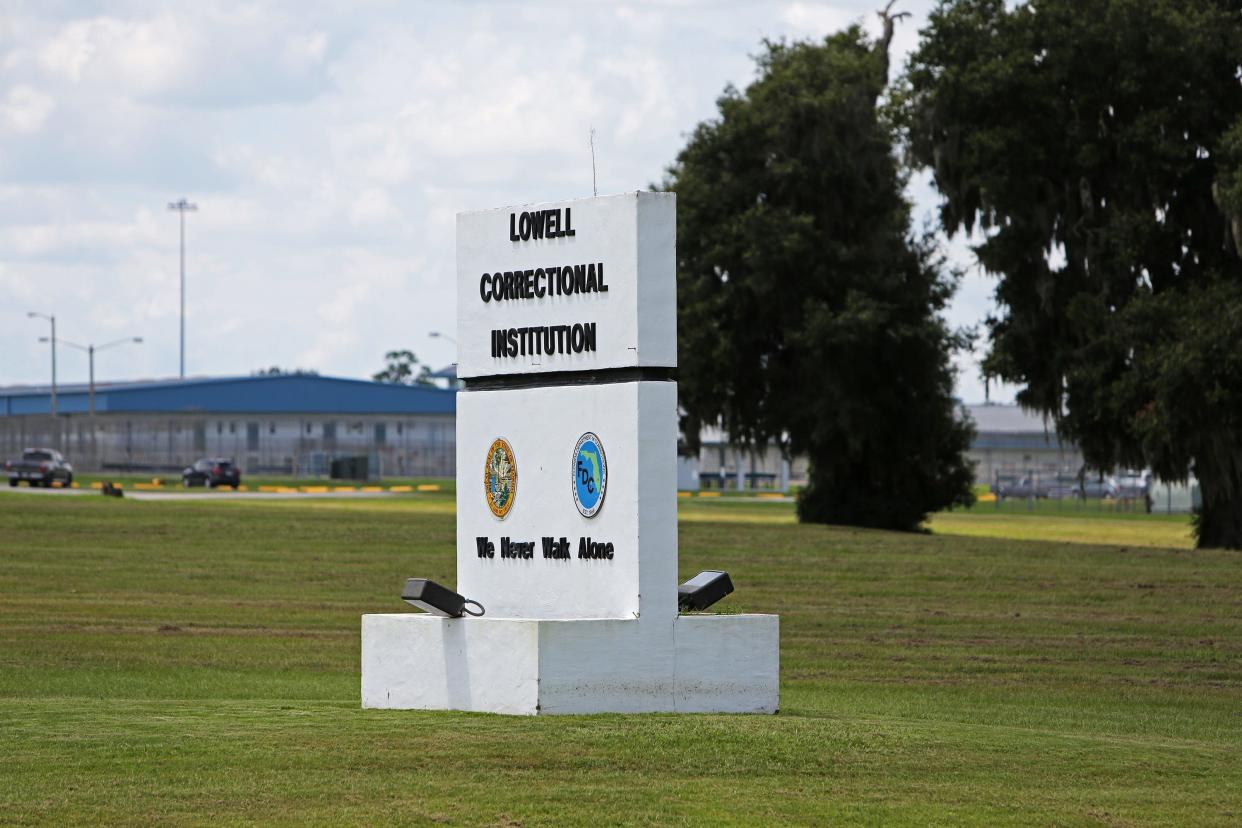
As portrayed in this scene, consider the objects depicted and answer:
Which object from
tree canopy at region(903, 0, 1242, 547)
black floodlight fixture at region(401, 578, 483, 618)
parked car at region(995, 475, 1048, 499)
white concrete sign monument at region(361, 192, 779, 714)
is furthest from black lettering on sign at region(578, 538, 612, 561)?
parked car at region(995, 475, 1048, 499)

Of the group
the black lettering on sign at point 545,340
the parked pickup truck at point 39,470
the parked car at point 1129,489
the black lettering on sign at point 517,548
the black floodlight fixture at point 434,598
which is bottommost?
the parked car at point 1129,489

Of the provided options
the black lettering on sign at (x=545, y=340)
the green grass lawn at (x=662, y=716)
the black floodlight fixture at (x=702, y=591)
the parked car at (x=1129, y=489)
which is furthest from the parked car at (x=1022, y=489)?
the black lettering on sign at (x=545, y=340)

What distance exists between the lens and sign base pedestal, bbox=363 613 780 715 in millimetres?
13172

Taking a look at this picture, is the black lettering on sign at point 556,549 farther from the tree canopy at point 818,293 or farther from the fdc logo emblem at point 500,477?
the tree canopy at point 818,293

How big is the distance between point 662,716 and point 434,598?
6.38ft

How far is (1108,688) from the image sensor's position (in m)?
19.5

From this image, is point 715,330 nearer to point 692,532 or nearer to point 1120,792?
point 692,532

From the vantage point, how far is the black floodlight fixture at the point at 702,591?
46.5 ft

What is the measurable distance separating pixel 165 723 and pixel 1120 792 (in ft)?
19.9

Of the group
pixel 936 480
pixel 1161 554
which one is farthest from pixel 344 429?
pixel 1161 554

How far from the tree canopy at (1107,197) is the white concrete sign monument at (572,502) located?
23.7 m

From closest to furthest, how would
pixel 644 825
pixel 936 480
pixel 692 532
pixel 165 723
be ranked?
1. pixel 644 825
2. pixel 165 723
3. pixel 692 532
4. pixel 936 480

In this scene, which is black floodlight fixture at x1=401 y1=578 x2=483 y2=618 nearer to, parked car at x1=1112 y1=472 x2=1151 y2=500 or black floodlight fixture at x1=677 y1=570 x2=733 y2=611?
black floodlight fixture at x1=677 y1=570 x2=733 y2=611

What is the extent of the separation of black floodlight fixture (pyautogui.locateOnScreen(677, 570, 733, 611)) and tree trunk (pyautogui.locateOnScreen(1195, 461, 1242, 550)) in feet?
83.9
